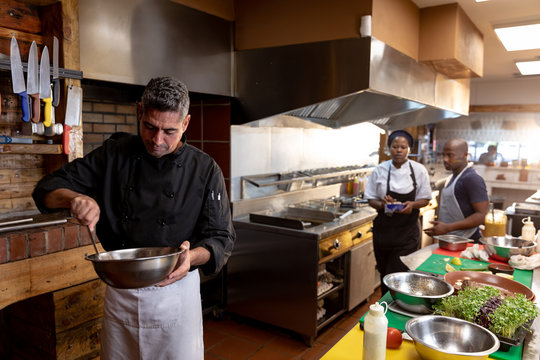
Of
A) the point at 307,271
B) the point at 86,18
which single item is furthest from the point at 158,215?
the point at 307,271

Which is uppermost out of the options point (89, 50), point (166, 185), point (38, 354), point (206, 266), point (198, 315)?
point (89, 50)

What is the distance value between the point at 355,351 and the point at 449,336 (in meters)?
0.35

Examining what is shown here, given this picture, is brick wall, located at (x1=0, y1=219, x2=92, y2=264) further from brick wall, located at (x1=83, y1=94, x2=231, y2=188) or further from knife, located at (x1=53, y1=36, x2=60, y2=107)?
brick wall, located at (x1=83, y1=94, x2=231, y2=188)

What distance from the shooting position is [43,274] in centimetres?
223

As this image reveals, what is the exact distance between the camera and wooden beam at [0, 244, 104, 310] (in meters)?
2.07

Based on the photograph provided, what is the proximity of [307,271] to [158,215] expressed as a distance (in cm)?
188

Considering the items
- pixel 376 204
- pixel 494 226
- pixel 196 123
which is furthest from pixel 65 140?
pixel 494 226

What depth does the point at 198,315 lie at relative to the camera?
201 cm

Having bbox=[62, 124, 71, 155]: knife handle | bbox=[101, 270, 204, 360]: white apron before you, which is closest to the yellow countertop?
bbox=[101, 270, 204, 360]: white apron

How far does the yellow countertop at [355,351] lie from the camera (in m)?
1.47

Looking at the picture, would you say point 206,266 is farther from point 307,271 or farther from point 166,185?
point 307,271

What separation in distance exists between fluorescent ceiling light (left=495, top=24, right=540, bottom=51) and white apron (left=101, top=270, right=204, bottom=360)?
12.7 ft

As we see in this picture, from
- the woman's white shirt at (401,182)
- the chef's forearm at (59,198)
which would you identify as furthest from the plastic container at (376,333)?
the woman's white shirt at (401,182)

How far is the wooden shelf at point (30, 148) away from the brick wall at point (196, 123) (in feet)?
2.75
